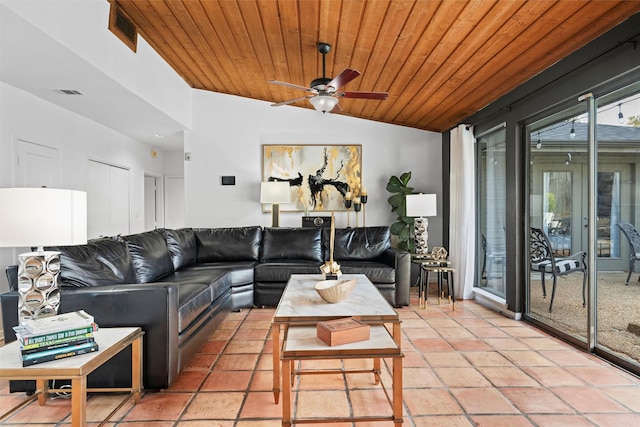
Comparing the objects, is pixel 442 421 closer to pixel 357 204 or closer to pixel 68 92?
pixel 357 204

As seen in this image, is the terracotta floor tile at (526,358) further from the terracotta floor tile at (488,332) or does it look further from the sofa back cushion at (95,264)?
the sofa back cushion at (95,264)

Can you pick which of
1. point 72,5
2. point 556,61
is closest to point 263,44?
point 72,5

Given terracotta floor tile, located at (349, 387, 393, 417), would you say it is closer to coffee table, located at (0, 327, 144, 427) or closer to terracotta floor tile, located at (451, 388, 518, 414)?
terracotta floor tile, located at (451, 388, 518, 414)

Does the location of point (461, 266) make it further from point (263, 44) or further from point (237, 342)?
point (263, 44)

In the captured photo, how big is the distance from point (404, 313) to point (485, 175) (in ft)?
6.61

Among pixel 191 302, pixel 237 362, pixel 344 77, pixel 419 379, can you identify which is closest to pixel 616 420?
pixel 419 379

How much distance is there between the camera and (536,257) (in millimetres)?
3670

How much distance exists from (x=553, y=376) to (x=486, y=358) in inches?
17.3

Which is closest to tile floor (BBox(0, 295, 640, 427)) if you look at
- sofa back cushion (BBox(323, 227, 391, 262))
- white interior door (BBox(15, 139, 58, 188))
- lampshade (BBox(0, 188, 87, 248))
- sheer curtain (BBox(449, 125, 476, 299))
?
lampshade (BBox(0, 188, 87, 248))

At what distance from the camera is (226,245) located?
15.5ft

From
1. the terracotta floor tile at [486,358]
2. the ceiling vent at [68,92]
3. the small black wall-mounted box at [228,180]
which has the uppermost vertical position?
the ceiling vent at [68,92]

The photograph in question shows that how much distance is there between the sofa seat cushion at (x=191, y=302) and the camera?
2443mm

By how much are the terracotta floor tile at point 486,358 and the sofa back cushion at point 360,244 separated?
6.64 ft

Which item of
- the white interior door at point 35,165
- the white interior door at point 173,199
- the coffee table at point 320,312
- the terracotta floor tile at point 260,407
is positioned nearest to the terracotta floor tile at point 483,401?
the coffee table at point 320,312
